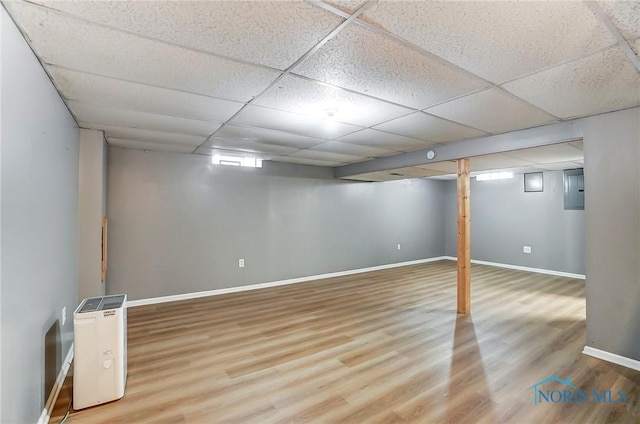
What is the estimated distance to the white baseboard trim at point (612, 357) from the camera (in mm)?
2496

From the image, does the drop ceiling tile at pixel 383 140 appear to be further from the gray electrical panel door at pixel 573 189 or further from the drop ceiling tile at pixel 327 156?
the gray electrical panel door at pixel 573 189

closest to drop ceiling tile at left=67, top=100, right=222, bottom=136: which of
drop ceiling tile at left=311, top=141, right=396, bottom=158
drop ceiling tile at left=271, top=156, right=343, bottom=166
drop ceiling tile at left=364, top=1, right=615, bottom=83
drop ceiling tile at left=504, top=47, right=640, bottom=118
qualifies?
drop ceiling tile at left=311, top=141, right=396, bottom=158

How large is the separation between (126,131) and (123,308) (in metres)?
2.13

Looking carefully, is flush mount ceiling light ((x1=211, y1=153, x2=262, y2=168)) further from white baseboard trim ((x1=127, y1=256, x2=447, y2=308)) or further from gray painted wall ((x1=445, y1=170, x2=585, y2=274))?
gray painted wall ((x1=445, y1=170, x2=585, y2=274))

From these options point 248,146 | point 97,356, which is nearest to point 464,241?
point 248,146

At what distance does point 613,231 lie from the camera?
2.61m

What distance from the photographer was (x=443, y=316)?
3.80 meters

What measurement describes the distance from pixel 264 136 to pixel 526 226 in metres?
6.48

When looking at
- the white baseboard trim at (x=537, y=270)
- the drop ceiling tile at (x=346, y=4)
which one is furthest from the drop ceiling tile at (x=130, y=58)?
the white baseboard trim at (x=537, y=270)

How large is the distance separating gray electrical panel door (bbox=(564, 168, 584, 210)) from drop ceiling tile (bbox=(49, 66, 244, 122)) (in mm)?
6796

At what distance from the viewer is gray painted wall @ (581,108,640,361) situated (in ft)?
8.20

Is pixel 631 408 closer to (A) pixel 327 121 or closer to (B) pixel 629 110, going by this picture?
(B) pixel 629 110

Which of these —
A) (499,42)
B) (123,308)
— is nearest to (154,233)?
(123,308)

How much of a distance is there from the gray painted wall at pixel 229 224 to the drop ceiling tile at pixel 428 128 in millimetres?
2762
